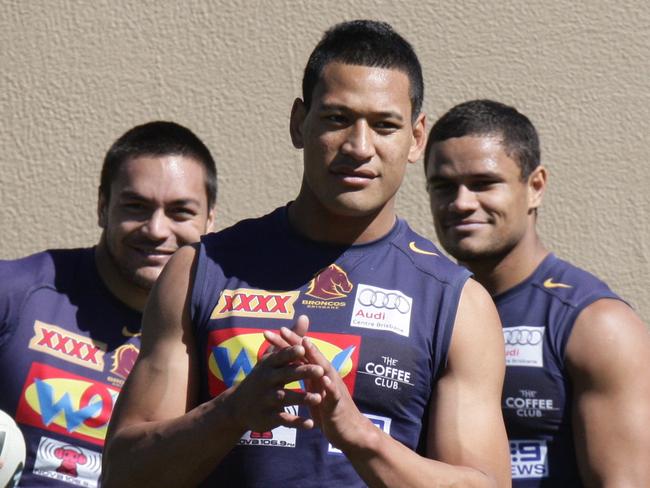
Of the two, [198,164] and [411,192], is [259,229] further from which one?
[411,192]

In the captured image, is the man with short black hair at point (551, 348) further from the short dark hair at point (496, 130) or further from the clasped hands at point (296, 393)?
the clasped hands at point (296, 393)

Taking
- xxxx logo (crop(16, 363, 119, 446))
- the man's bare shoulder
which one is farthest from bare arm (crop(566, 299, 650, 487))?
xxxx logo (crop(16, 363, 119, 446))

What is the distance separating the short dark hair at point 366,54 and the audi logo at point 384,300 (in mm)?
496

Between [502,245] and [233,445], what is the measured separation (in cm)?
166

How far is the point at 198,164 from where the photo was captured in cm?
435

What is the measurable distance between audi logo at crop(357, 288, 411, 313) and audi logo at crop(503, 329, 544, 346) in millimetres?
963

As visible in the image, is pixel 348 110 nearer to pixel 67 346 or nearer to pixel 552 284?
pixel 552 284

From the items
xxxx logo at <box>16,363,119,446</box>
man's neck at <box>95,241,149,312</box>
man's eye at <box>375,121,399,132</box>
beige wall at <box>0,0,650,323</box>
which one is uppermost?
beige wall at <box>0,0,650,323</box>

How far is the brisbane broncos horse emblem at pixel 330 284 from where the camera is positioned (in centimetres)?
300

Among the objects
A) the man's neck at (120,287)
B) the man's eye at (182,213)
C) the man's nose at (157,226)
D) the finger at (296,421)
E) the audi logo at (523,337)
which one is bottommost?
the finger at (296,421)

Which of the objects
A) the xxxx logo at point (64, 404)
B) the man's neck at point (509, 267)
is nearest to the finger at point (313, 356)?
the xxxx logo at point (64, 404)

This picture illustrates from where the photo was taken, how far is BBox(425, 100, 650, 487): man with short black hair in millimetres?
3691

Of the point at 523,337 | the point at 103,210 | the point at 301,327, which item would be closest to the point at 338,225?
the point at 301,327

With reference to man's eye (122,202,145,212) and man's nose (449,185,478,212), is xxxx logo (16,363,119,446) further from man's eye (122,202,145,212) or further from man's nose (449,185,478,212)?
man's nose (449,185,478,212)
